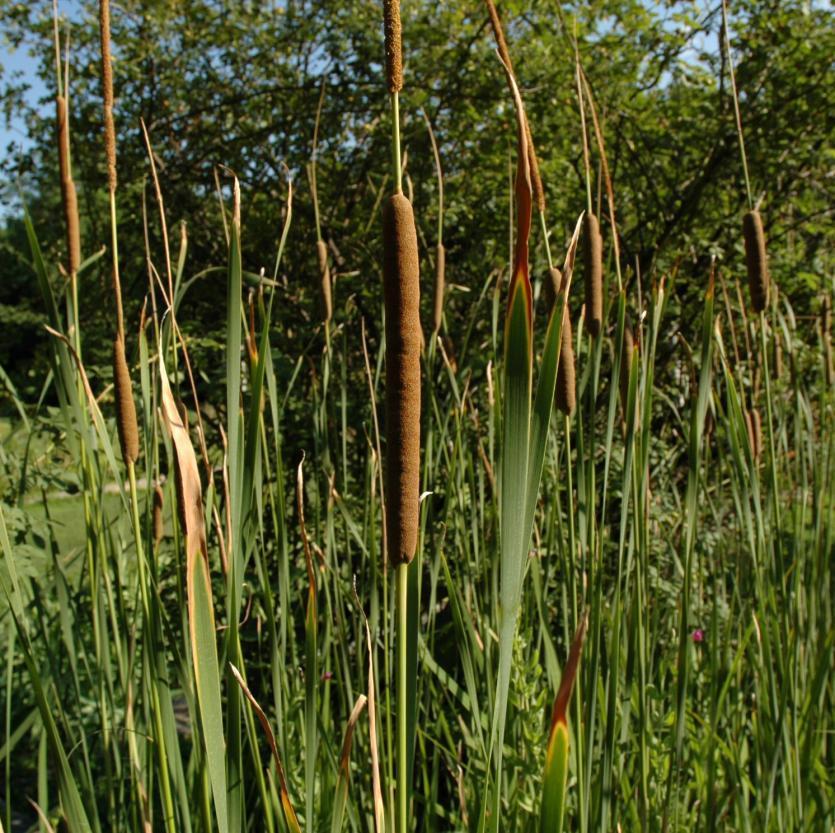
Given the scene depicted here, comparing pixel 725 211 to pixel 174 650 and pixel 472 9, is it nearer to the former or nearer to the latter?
pixel 472 9

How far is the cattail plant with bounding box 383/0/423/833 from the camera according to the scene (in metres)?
0.49

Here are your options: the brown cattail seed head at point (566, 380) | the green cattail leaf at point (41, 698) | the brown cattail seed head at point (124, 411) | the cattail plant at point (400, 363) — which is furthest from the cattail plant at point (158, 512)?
the cattail plant at point (400, 363)

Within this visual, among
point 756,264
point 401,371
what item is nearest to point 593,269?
point 756,264

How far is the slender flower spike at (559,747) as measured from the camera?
1.30 feet

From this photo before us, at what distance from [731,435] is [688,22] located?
104 inches

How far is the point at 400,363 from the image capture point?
0.52 meters

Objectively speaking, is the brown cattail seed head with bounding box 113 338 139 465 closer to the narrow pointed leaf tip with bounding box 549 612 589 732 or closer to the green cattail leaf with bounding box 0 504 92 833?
the green cattail leaf with bounding box 0 504 92 833

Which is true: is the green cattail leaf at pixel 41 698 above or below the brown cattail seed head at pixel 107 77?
below

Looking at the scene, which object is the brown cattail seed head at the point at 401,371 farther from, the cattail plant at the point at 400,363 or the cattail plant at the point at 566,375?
the cattail plant at the point at 566,375

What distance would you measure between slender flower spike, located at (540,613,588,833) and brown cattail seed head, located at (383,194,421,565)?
0.17m

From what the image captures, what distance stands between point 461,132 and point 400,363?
9.81 feet

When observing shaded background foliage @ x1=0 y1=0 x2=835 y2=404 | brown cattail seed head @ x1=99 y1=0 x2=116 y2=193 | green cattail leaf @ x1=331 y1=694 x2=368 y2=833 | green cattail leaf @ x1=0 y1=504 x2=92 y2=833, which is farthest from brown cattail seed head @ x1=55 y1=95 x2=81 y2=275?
shaded background foliage @ x1=0 y1=0 x2=835 y2=404

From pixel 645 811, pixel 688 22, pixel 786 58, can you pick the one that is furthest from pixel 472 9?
pixel 645 811

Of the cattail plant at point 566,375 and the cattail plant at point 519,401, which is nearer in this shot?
the cattail plant at point 519,401
